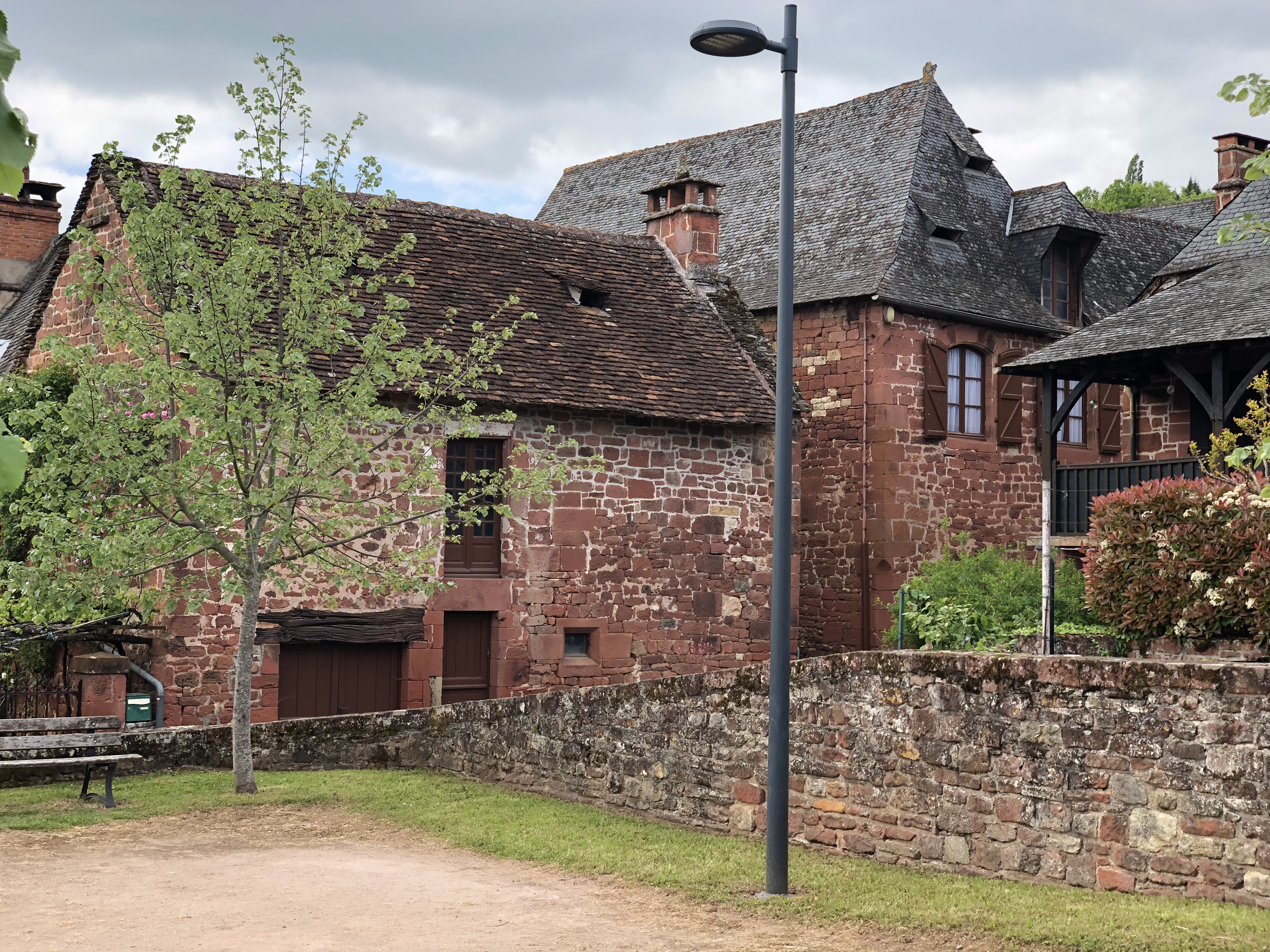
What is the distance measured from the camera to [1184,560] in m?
11.2

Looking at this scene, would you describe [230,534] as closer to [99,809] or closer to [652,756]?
[99,809]

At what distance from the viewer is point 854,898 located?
767 centimetres

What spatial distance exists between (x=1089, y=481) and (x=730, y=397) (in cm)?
500

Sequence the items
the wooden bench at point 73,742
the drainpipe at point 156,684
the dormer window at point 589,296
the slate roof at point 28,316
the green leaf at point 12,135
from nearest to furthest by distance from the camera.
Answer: the green leaf at point 12,135
the wooden bench at point 73,742
the drainpipe at point 156,684
the slate roof at point 28,316
the dormer window at point 589,296

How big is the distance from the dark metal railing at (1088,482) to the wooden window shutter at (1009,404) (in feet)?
16.8

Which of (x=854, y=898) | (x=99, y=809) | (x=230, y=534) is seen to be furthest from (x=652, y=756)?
(x=230, y=534)

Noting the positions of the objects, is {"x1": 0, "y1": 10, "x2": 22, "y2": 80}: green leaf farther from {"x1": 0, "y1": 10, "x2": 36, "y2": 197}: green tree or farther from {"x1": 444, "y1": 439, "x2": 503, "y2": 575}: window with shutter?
{"x1": 444, "y1": 439, "x2": 503, "y2": 575}: window with shutter

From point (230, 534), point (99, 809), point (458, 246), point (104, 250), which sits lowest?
point (99, 809)

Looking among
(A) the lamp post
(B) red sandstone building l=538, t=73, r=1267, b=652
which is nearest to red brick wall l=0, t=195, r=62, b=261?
(B) red sandstone building l=538, t=73, r=1267, b=652

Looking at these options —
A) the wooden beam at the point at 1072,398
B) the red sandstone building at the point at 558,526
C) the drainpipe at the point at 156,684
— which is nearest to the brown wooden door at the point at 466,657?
the red sandstone building at the point at 558,526

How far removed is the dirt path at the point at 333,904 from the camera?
6.87m

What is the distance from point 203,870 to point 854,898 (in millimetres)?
4167

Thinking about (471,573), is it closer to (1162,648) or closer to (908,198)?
(1162,648)

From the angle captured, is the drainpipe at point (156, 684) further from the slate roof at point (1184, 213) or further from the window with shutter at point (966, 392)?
the slate roof at point (1184, 213)
